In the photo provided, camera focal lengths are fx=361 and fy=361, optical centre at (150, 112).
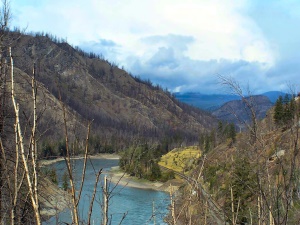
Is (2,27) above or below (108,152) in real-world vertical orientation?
above

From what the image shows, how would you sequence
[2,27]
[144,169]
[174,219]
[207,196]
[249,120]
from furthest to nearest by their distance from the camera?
1. [144,169]
2. [2,27]
3. [207,196]
4. [249,120]
5. [174,219]

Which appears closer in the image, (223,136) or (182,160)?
(182,160)

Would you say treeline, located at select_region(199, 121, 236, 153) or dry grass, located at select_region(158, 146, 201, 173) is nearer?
dry grass, located at select_region(158, 146, 201, 173)

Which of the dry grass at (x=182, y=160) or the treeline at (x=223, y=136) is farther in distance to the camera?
the treeline at (x=223, y=136)

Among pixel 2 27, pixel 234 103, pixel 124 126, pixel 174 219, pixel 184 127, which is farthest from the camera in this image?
pixel 184 127

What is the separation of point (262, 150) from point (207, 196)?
31.4 inches

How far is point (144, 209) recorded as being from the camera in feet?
107

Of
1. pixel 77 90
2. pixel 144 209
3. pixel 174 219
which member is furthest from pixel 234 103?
pixel 77 90

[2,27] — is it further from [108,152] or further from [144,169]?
[108,152]

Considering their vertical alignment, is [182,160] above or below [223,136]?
below

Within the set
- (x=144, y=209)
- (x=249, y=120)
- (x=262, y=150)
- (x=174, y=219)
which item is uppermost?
(x=249, y=120)

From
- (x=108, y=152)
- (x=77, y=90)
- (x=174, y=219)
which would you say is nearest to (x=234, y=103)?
(x=174, y=219)

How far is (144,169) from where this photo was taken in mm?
55344

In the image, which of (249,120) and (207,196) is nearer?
(249,120)
